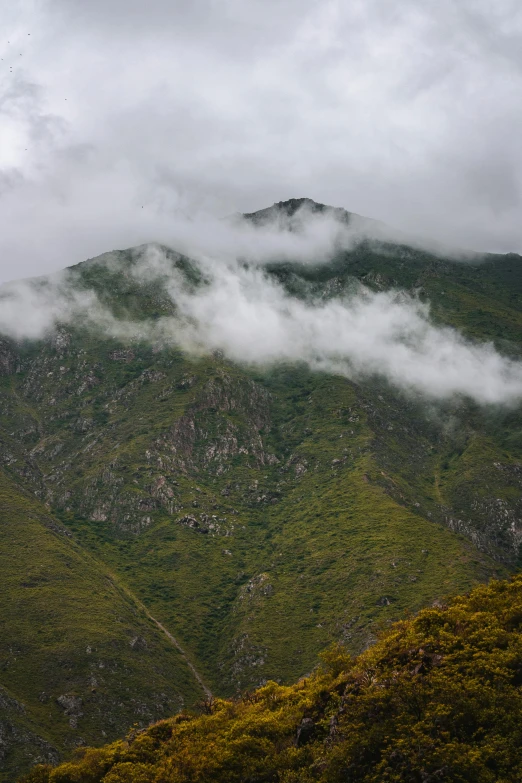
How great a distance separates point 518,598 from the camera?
100562 mm

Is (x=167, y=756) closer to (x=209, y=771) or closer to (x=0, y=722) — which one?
(x=209, y=771)

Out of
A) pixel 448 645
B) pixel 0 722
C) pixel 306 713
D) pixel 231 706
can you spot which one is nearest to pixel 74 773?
pixel 231 706

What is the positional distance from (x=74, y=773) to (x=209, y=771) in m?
25.4

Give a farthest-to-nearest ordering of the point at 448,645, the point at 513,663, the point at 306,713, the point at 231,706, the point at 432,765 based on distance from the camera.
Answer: the point at 231,706 → the point at 306,713 → the point at 448,645 → the point at 513,663 → the point at 432,765

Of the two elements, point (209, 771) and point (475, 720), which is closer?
point (475, 720)

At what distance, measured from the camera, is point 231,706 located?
381 feet

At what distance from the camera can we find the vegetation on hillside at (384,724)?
7606 centimetres

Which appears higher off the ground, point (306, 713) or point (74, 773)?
point (306, 713)

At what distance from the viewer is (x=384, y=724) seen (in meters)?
83.1

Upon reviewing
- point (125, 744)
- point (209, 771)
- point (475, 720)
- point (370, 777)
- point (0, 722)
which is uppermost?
point (475, 720)

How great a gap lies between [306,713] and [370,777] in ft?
72.2

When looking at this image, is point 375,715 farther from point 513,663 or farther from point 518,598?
point 518,598

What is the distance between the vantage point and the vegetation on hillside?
7606 cm

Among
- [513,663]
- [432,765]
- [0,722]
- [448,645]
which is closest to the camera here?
[432,765]
